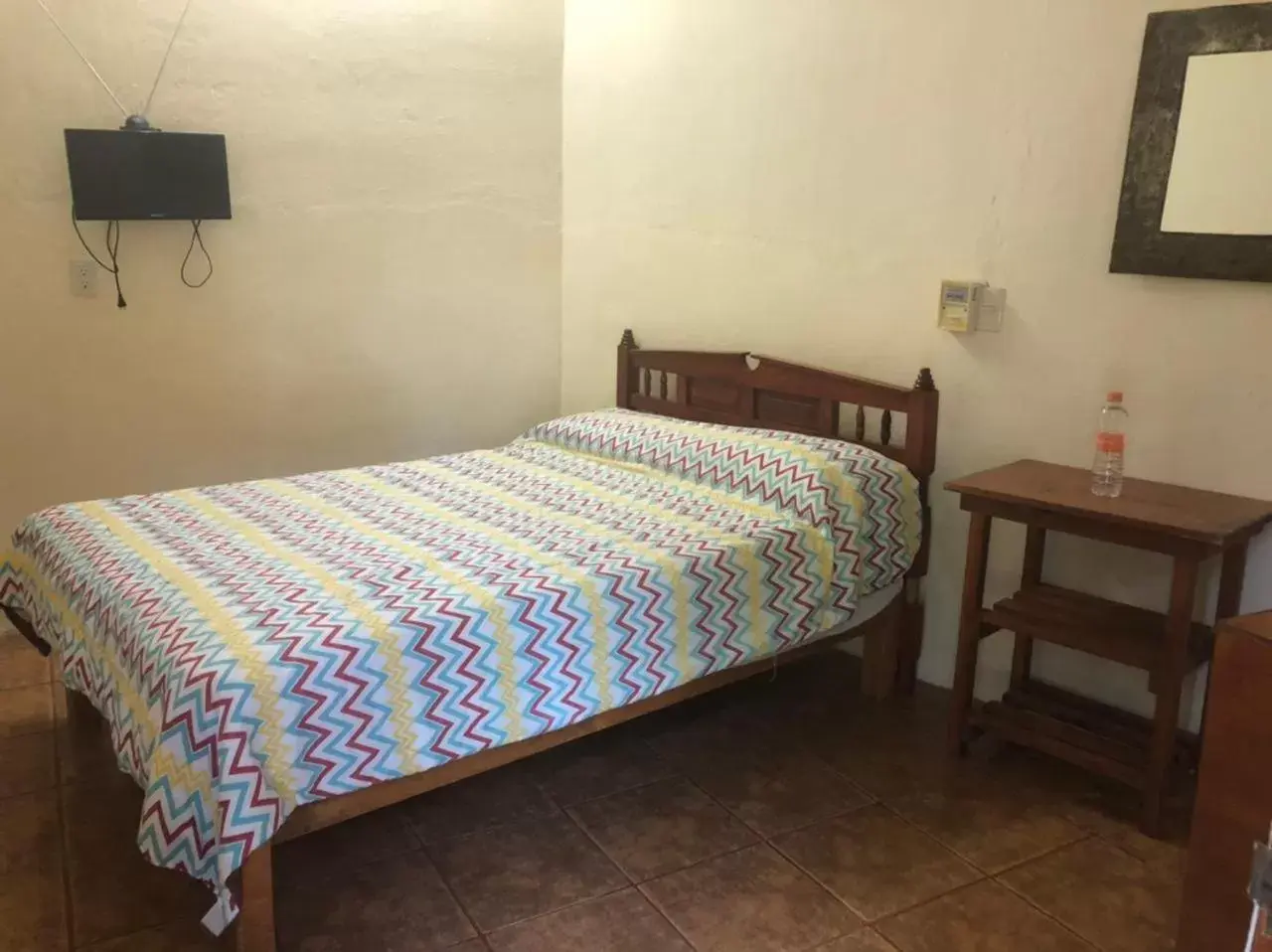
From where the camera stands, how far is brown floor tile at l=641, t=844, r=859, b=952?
76.8 inches

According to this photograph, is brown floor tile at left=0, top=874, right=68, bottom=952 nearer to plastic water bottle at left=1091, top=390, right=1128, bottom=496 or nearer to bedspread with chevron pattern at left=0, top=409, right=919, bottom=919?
bedspread with chevron pattern at left=0, top=409, right=919, bottom=919

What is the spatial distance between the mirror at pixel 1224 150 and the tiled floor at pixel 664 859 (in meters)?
1.37

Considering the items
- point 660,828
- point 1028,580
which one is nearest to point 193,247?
point 660,828

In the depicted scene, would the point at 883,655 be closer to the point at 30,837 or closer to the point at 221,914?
the point at 221,914

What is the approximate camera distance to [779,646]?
254cm

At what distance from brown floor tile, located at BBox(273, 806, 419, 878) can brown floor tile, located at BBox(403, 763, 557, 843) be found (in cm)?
4

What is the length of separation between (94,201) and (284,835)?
2.17m

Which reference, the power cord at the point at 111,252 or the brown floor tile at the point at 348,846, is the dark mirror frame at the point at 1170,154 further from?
the power cord at the point at 111,252

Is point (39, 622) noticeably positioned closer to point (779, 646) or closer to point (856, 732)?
point (779, 646)

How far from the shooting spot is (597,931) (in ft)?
6.45

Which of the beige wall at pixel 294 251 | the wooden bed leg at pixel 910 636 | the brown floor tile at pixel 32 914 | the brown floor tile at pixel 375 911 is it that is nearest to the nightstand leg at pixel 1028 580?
the wooden bed leg at pixel 910 636

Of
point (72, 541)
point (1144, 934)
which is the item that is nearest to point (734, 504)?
point (1144, 934)

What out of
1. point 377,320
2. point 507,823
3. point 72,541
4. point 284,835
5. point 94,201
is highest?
point 94,201

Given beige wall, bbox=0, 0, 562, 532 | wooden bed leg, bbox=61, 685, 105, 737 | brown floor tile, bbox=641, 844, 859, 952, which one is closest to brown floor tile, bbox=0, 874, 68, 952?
wooden bed leg, bbox=61, 685, 105, 737
